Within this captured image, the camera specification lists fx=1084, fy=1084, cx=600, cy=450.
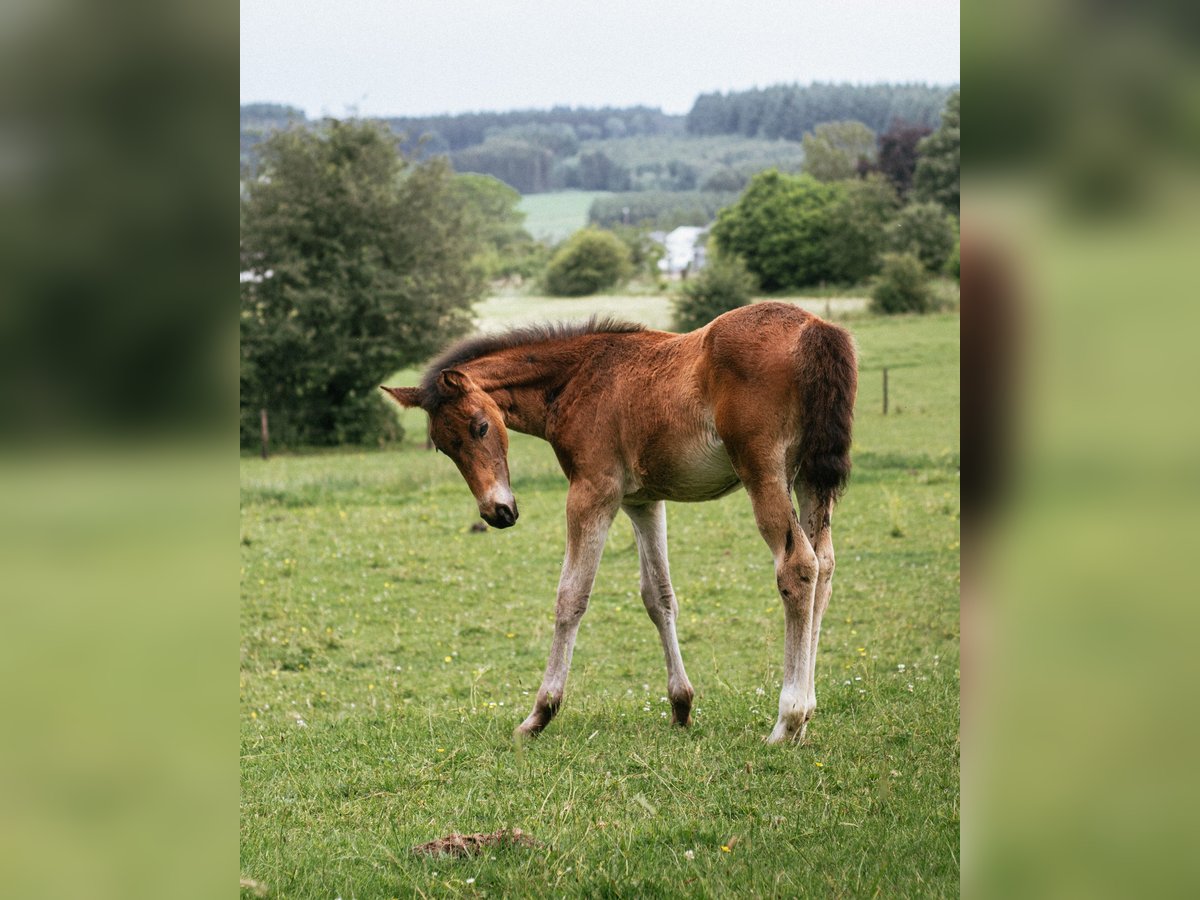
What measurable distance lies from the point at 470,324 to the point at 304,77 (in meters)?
57.7

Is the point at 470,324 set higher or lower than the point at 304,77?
lower

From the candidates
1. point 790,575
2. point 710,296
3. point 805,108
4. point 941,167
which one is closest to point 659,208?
point 805,108

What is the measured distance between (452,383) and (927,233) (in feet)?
135

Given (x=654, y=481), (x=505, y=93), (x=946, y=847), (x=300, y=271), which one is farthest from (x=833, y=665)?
(x=505, y=93)

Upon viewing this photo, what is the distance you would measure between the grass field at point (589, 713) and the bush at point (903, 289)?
23224 mm

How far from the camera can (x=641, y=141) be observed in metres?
112

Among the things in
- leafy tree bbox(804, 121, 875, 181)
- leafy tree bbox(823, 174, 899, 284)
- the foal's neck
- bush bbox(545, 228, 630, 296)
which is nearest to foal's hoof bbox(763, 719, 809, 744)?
the foal's neck

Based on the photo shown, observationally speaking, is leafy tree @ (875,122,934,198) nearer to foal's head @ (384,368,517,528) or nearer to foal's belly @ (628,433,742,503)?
foal's belly @ (628,433,742,503)

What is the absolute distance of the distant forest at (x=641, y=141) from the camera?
322ft

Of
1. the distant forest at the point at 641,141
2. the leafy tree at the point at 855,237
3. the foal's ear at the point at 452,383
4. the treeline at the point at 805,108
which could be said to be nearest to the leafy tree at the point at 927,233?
the leafy tree at the point at 855,237

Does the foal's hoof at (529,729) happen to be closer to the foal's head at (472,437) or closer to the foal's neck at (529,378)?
the foal's head at (472,437)
